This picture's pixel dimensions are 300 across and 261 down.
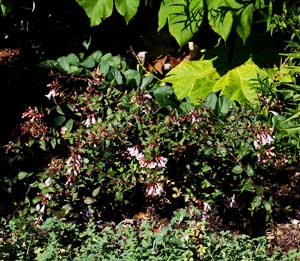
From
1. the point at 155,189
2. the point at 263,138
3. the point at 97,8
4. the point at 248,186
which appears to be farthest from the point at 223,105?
the point at 97,8

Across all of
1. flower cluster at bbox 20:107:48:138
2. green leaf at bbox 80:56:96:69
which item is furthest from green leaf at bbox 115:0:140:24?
flower cluster at bbox 20:107:48:138

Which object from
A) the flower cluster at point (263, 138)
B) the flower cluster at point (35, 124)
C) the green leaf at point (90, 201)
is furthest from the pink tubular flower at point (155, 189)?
the flower cluster at point (35, 124)

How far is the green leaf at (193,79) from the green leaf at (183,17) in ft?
1.21

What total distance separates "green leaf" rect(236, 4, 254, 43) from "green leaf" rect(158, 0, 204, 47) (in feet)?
0.70

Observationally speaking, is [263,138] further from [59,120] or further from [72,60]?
[72,60]

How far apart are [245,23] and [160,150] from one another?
2.75 feet

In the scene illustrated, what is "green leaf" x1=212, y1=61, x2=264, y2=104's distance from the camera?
15.6 ft

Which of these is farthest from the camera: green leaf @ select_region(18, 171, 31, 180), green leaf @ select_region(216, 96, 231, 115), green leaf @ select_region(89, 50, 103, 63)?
green leaf @ select_region(89, 50, 103, 63)

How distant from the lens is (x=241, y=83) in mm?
4836

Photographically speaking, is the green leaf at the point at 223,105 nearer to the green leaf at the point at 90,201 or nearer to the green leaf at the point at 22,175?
the green leaf at the point at 90,201

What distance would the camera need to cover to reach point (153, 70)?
5.42 metres

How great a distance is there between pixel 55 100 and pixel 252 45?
3.98ft

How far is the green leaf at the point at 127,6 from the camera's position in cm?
469

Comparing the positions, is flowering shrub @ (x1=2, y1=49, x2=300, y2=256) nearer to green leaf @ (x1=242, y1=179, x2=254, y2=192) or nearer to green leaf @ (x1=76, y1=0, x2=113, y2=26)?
green leaf @ (x1=242, y1=179, x2=254, y2=192)
